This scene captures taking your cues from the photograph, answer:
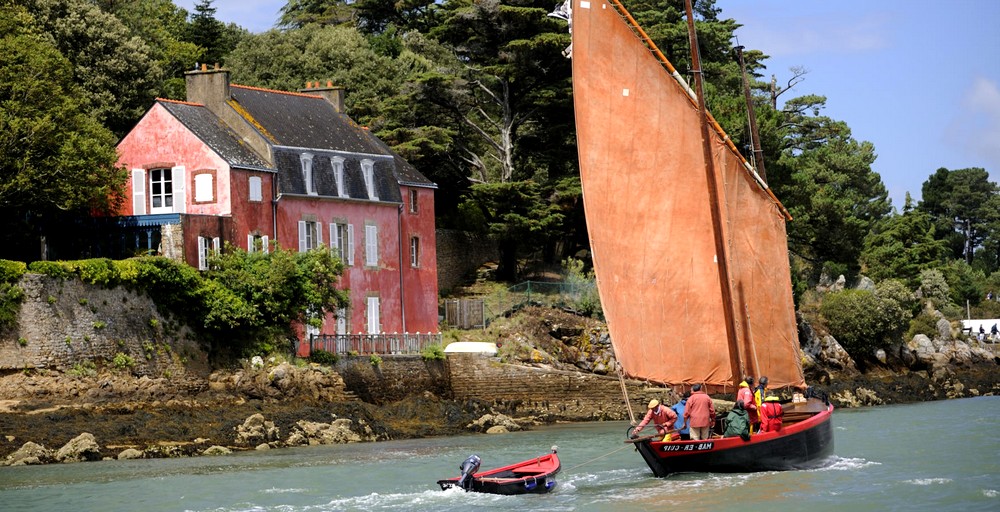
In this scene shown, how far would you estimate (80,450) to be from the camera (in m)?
39.8

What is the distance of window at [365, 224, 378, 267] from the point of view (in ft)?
200

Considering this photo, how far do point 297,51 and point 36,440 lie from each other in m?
A: 43.9

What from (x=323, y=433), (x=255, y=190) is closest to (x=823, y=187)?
(x=255, y=190)

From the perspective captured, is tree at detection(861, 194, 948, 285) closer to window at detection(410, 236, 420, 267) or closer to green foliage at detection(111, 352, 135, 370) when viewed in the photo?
window at detection(410, 236, 420, 267)

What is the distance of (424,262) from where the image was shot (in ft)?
211

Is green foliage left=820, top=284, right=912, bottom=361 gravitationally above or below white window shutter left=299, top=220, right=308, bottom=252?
below


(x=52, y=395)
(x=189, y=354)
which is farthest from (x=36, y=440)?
(x=189, y=354)

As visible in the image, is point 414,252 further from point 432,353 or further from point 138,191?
point 138,191

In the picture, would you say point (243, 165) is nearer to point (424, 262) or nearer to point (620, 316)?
point (424, 262)

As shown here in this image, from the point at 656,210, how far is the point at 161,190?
26.7 metres

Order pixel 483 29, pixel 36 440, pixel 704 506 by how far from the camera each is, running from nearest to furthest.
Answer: pixel 704 506 → pixel 36 440 → pixel 483 29

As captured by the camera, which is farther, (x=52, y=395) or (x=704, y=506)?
(x=52, y=395)

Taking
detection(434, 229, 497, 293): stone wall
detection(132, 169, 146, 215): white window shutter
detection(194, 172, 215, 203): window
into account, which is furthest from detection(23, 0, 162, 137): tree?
detection(434, 229, 497, 293): stone wall

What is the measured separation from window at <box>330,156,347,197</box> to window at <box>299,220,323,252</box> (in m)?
1.82
